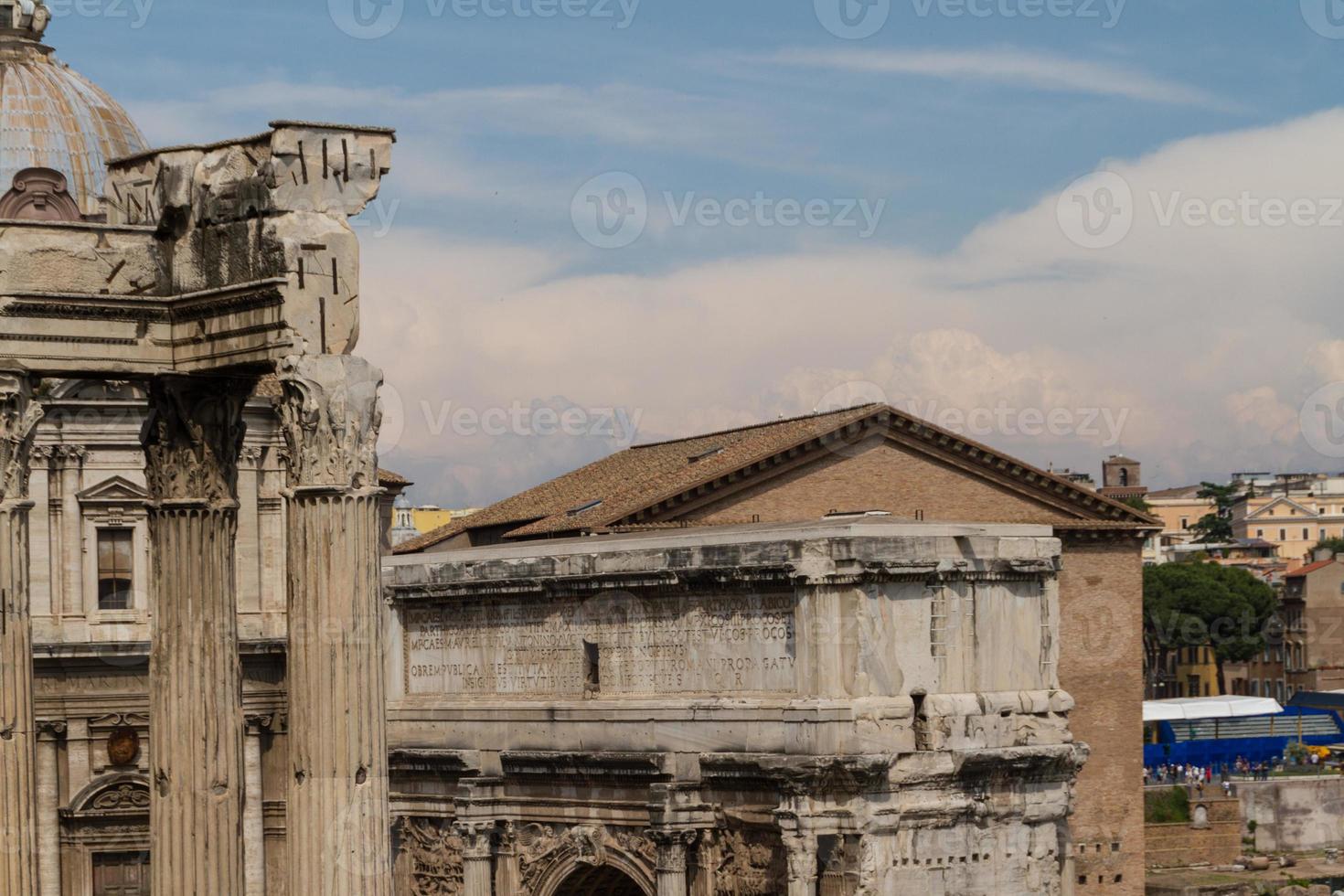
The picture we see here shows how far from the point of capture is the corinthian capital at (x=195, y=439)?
631 inches

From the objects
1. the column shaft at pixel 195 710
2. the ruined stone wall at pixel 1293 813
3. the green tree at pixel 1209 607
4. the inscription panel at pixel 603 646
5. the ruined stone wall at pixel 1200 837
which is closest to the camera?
the column shaft at pixel 195 710

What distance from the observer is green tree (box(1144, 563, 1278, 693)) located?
9581cm

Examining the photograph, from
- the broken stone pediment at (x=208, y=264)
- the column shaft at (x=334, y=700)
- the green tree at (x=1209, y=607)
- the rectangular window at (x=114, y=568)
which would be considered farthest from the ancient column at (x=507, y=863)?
the green tree at (x=1209, y=607)

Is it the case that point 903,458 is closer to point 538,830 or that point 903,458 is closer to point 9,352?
point 538,830

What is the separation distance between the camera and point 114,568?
36906 millimetres

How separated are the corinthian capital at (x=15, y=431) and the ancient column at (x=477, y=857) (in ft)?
67.5

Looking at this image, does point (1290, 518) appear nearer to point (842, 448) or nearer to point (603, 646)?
point (842, 448)

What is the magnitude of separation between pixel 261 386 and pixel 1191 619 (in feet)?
193

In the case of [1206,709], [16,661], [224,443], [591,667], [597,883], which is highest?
[224,443]

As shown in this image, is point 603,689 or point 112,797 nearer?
point 603,689

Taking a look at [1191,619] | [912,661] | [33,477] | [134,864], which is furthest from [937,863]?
[1191,619]

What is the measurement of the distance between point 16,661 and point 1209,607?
3321 inches

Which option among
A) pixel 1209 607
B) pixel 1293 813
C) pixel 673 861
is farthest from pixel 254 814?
pixel 1209 607

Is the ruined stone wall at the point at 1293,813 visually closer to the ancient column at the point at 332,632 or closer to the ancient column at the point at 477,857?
the ancient column at the point at 477,857
